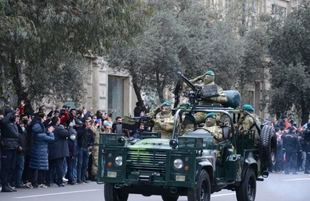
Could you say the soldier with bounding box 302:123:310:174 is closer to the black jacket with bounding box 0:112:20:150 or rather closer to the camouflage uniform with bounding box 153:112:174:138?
the black jacket with bounding box 0:112:20:150

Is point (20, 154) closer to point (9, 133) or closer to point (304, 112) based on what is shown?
point (9, 133)

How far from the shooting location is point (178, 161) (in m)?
13.7

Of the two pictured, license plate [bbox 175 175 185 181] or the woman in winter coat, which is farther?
the woman in winter coat

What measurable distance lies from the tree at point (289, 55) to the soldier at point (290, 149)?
944cm

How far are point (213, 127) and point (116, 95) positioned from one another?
23037mm

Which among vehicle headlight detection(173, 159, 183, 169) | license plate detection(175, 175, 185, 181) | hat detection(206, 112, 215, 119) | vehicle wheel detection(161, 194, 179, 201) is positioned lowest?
vehicle wheel detection(161, 194, 179, 201)

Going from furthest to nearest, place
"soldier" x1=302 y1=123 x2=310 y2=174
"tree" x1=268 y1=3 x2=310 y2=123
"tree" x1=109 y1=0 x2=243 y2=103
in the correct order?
"tree" x1=268 y1=3 x2=310 y2=123, "soldier" x1=302 y1=123 x2=310 y2=174, "tree" x1=109 y1=0 x2=243 y2=103

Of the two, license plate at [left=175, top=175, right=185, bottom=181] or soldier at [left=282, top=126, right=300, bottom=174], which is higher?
license plate at [left=175, top=175, right=185, bottom=181]

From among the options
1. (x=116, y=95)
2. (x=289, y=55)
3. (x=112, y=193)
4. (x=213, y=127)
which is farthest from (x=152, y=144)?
(x=289, y=55)

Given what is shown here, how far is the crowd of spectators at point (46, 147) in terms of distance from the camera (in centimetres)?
1975

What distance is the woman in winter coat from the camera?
20.7 metres

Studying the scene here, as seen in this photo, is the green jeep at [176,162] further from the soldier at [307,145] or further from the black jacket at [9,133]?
the soldier at [307,145]

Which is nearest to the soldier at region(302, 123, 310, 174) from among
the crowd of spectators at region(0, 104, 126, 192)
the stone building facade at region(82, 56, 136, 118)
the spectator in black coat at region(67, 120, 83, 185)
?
the stone building facade at region(82, 56, 136, 118)

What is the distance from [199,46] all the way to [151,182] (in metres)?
18.1
